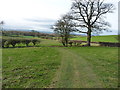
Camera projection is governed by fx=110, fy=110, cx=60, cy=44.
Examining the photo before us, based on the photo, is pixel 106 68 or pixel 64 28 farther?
pixel 64 28

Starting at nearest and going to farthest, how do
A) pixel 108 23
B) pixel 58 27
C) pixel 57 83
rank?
1. pixel 57 83
2. pixel 108 23
3. pixel 58 27

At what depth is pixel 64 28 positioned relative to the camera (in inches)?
1091

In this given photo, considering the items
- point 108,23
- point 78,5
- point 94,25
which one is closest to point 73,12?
point 78,5

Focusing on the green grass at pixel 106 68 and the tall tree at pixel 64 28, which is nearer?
the green grass at pixel 106 68

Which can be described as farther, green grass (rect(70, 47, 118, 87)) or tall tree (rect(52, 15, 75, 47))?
tall tree (rect(52, 15, 75, 47))

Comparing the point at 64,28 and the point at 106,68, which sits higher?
the point at 64,28

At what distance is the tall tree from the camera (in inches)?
1049

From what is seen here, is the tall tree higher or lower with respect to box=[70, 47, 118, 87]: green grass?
higher

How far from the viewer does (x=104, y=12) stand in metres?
25.7

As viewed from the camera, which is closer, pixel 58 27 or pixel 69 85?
pixel 69 85

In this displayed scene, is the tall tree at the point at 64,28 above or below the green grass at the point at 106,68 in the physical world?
above

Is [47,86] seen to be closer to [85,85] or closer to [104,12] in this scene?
[85,85]

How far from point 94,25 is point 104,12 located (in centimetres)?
→ 396

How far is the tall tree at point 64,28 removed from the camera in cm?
2664
